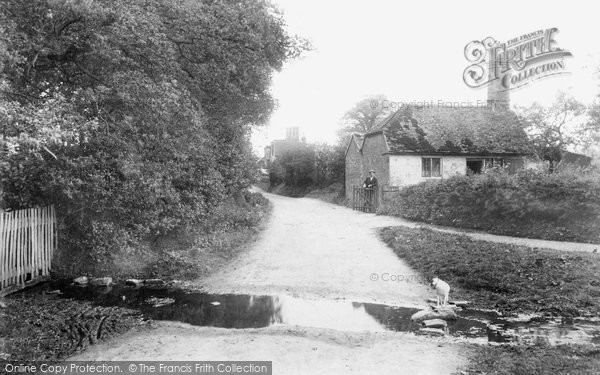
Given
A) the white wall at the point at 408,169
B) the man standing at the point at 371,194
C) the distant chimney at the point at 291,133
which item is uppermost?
the distant chimney at the point at 291,133

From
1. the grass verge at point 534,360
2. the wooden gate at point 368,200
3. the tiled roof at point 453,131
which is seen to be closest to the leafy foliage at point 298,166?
the tiled roof at point 453,131

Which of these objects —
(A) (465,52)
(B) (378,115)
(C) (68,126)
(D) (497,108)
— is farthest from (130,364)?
(B) (378,115)

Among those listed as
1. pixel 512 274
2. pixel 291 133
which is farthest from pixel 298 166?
pixel 512 274

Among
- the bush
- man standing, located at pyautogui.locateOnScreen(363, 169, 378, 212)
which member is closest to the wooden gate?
man standing, located at pyautogui.locateOnScreen(363, 169, 378, 212)

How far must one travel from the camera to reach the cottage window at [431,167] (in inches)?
1136

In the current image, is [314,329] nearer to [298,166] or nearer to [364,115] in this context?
[298,166]

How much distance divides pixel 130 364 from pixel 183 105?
277 inches

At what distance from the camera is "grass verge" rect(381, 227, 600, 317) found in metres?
9.03

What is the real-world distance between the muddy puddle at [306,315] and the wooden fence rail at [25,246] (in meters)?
0.69

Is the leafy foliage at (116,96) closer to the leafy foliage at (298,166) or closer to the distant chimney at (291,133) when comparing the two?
the leafy foliage at (298,166)

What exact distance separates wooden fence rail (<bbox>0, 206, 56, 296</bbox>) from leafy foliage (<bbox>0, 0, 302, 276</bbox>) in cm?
40

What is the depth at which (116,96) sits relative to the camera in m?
10.6

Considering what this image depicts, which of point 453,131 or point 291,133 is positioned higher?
point 291,133

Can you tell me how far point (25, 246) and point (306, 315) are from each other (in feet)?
23.1
